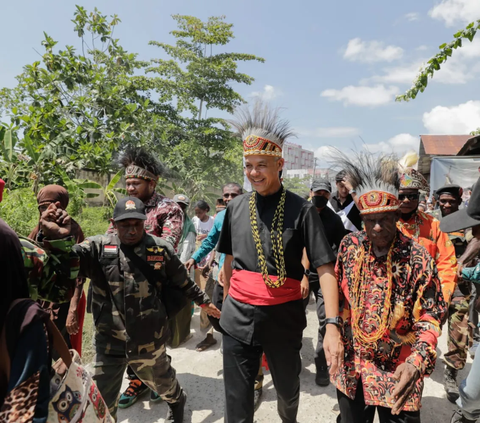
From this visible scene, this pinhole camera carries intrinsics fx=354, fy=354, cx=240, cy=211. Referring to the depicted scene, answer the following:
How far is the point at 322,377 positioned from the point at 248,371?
1.78 metres

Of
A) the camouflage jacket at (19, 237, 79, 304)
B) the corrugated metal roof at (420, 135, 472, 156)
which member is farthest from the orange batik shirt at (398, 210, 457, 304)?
the corrugated metal roof at (420, 135, 472, 156)

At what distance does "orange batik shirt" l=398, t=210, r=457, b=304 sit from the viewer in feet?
9.42

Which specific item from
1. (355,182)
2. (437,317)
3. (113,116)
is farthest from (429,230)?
(113,116)

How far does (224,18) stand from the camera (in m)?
21.3

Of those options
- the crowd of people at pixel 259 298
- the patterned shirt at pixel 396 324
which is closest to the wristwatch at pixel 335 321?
the crowd of people at pixel 259 298

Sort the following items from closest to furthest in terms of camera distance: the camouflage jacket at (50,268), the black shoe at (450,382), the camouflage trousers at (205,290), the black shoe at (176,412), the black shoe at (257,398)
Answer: the camouflage jacket at (50,268) < the black shoe at (176,412) < the black shoe at (257,398) < the black shoe at (450,382) < the camouflage trousers at (205,290)

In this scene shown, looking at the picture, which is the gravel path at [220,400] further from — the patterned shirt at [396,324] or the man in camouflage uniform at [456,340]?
the patterned shirt at [396,324]

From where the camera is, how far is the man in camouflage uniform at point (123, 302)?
2.81 meters

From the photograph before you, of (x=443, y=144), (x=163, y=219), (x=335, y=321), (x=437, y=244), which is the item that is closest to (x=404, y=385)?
(x=335, y=321)

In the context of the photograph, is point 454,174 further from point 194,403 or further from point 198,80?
point 198,80

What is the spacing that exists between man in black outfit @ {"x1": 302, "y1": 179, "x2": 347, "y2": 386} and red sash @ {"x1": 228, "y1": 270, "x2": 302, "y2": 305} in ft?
4.71

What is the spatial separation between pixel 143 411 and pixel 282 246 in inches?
91.8

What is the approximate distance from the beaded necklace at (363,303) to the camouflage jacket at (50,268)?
172 cm

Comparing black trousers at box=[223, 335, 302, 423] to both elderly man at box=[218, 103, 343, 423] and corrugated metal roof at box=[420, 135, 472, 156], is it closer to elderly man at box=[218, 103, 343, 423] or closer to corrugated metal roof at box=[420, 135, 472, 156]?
elderly man at box=[218, 103, 343, 423]
